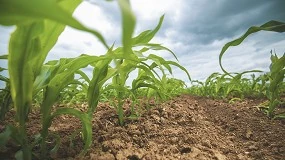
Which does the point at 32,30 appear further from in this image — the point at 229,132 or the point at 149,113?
the point at 229,132

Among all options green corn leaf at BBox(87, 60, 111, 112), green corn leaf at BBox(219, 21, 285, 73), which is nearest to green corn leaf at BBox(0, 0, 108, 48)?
green corn leaf at BBox(87, 60, 111, 112)

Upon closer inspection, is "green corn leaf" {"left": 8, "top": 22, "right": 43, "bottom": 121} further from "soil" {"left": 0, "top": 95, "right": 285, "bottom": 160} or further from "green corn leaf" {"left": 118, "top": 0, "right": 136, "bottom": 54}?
"green corn leaf" {"left": 118, "top": 0, "right": 136, "bottom": 54}

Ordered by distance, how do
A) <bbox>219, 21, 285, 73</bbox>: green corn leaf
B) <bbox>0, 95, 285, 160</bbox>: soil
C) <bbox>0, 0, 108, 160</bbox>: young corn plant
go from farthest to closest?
<bbox>219, 21, 285, 73</bbox>: green corn leaf < <bbox>0, 95, 285, 160</bbox>: soil < <bbox>0, 0, 108, 160</bbox>: young corn plant

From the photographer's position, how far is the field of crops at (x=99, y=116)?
2.47ft

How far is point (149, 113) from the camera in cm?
192

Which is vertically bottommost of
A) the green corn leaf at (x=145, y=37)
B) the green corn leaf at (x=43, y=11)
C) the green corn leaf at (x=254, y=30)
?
Answer: the green corn leaf at (x=43, y=11)

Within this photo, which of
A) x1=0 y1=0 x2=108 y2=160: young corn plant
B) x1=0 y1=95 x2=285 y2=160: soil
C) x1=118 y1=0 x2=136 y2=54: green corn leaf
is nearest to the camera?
x1=118 y1=0 x2=136 y2=54: green corn leaf

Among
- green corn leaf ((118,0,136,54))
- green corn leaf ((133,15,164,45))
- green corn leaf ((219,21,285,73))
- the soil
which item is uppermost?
green corn leaf ((133,15,164,45))

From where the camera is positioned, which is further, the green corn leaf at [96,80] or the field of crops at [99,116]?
the green corn leaf at [96,80]

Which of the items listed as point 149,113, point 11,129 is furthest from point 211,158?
point 11,129

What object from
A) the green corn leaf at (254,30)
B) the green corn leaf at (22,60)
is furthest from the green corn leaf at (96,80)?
the green corn leaf at (254,30)

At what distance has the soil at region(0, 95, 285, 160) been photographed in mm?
1199

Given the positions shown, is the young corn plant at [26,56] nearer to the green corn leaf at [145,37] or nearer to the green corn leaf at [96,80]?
the green corn leaf at [96,80]

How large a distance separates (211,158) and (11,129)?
856mm
